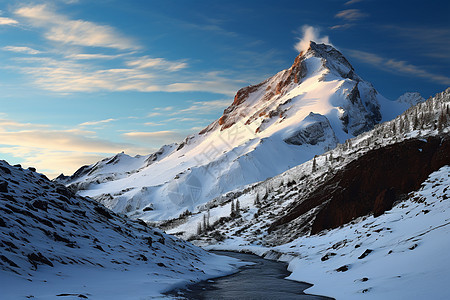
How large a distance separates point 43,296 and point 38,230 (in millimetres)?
12403

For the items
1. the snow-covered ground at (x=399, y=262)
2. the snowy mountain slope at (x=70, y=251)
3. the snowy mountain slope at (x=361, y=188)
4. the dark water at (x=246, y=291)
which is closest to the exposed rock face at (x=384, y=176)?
the snowy mountain slope at (x=361, y=188)

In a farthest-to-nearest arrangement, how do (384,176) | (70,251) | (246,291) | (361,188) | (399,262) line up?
(361,188) → (384,176) → (246,291) → (70,251) → (399,262)

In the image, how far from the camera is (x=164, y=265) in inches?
1545

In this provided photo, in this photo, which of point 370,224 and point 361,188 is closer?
point 370,224

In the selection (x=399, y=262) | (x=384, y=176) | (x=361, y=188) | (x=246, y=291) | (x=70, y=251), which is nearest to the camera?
(x=399, y=262)

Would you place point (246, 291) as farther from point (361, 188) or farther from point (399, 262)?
point (361, 188)

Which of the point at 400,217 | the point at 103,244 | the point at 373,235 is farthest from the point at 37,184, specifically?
the point at 400,217

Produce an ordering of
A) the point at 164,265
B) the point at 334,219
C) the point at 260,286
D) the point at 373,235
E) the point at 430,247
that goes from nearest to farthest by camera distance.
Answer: the point at 430,247 < the point at 260,286 < the point at 164,265 < the point at 373,235 < the point at 334,219

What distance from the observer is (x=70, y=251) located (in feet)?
98.2

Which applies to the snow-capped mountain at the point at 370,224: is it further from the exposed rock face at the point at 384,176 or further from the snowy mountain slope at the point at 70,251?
the snowy mountain slope at the point at 70,251

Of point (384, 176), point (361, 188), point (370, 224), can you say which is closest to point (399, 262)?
point (370, 224)

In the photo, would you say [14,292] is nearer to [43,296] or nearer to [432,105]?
[43,296]

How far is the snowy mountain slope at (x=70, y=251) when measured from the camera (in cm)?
2269

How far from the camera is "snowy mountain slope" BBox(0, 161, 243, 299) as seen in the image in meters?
22.7
